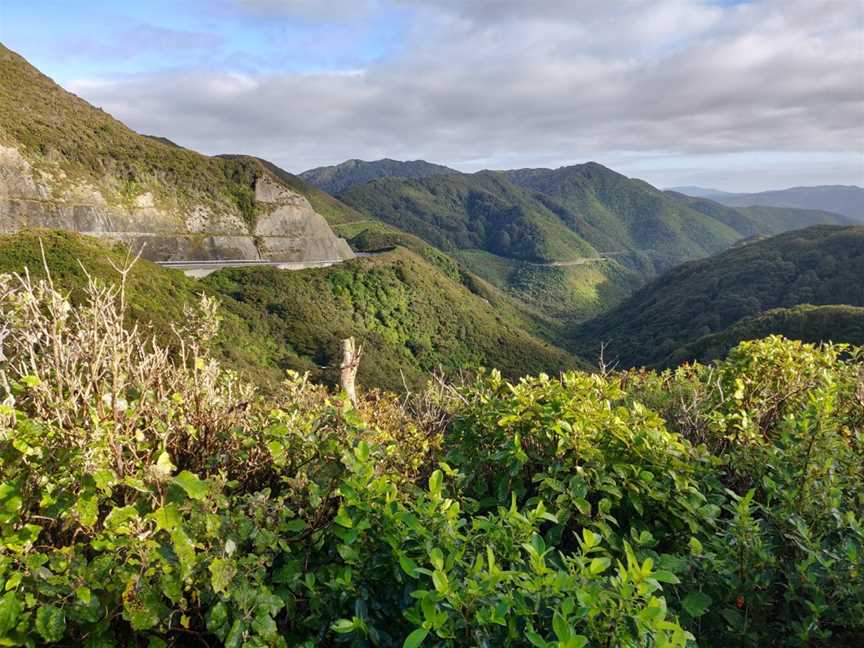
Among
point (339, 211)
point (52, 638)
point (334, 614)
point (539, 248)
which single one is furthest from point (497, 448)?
point (539, 248)

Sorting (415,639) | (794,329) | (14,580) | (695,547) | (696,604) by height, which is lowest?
(794,329)

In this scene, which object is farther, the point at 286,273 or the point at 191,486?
the point at 286,273

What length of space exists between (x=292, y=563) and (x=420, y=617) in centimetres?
76

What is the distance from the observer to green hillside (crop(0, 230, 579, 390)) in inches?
1531

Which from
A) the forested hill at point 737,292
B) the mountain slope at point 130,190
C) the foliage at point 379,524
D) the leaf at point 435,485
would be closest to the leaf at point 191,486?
the foliage at point 379,524

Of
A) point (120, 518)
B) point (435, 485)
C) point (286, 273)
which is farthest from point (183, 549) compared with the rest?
point (286, 273)

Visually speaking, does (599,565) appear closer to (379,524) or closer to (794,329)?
(379,524)

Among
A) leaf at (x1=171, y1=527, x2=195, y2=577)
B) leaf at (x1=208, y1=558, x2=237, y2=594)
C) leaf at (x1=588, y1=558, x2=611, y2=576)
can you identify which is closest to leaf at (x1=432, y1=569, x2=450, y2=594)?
leaf at (x1=588, y1=558, x2=611, y2=576)

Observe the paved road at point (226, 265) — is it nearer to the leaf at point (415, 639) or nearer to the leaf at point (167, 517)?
the leaf at point (167, 517)

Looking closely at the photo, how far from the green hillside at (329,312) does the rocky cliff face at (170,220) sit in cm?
536

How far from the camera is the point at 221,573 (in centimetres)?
211

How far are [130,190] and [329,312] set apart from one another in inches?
1074

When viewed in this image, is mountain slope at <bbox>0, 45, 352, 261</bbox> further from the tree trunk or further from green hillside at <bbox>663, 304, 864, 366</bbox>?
green hillside at <bbox>663, 304, 864, 366</bbox>

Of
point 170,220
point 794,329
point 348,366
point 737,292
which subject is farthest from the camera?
point 737,292
